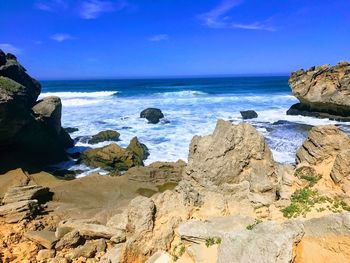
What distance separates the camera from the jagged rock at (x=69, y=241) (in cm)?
1028

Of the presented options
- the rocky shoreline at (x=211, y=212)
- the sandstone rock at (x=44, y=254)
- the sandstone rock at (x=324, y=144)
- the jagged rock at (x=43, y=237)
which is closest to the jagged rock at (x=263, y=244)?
the rocky shoreline at (x=211, y=212)

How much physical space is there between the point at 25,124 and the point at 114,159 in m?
4.97

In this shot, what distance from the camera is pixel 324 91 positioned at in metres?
36.5

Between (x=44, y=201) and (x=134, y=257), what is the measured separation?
6.84 m

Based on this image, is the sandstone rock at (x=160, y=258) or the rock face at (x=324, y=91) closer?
the sandstone rock at (x=160, y=258)

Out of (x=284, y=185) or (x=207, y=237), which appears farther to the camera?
(x=284, y=185)

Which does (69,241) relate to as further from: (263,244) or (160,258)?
(263,244)

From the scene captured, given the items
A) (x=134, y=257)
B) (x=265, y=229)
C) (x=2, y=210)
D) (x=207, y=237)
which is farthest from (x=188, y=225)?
(x=2, y=210)

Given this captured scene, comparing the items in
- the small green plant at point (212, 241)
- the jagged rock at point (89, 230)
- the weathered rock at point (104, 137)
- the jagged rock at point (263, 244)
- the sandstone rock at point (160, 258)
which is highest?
the jagged rock at point (263, 244)

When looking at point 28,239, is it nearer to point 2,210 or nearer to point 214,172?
point 2,210

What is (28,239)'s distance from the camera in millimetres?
10836

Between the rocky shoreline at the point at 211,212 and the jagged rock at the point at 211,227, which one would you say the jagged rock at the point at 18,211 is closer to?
the rocky shoreline at the point at 211,212

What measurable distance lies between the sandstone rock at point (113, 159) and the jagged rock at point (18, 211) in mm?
6984

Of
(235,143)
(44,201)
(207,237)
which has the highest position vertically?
(235,143)
